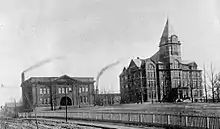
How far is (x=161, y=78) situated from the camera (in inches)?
3031

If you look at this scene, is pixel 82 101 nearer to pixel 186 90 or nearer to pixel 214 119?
pixel 186 90

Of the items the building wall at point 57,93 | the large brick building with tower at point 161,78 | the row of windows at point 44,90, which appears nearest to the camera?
the large brick building with tower at point 161,78

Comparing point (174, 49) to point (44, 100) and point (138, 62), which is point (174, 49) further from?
point (44, 100)

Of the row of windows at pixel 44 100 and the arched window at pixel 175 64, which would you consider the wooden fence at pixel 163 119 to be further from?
the row of windows at pixel 44 100

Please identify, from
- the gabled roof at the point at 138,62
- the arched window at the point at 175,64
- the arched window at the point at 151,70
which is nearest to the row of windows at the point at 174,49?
the arched window at the point at 175,64

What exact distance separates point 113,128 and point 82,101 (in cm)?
6453

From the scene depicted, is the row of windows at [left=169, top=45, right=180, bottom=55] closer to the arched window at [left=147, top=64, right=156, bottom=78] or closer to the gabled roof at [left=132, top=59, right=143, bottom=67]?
the arched window at [left=147, top=64, right=156, bottom=78]

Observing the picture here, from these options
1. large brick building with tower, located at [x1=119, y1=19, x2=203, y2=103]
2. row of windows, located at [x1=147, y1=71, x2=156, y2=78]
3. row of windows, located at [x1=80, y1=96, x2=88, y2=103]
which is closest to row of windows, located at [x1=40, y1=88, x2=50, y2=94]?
row of windows, located at [x1=80, y1=96, x2=88, y2=103]

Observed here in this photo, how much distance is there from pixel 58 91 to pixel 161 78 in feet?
88.9

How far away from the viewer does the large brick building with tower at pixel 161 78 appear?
7081 centimetres

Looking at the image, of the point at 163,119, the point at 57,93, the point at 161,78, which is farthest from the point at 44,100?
the point at 163,119

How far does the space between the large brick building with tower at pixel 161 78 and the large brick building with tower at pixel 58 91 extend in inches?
567

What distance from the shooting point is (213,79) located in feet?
135

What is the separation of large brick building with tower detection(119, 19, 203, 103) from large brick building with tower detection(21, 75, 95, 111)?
14.4 m
